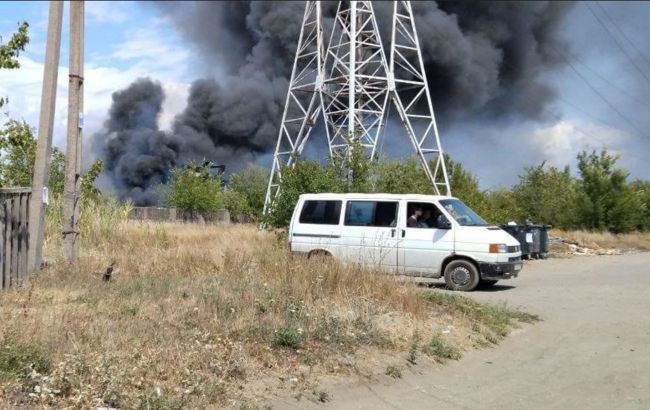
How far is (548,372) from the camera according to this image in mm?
7449

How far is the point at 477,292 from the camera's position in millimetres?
13812

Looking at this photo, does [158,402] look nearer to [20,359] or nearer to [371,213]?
[20,359]

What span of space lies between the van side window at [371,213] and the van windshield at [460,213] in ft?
3.60

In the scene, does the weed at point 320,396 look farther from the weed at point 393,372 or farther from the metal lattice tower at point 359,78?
the metal lattice tower at point 359,78

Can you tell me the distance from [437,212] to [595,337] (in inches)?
215

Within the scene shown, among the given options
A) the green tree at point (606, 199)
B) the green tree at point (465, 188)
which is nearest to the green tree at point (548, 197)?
the green tree at point (606, 199)

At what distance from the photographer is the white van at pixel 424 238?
45.4ft

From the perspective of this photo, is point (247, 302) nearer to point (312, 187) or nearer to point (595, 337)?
point (595, 337)

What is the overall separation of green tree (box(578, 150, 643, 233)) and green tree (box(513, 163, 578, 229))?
1043mm

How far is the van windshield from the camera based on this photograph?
46.8 feet

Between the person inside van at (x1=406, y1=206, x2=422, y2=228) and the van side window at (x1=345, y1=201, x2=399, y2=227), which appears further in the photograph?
the van side window at (x1=345, y1=201, x2=399, y2=227)

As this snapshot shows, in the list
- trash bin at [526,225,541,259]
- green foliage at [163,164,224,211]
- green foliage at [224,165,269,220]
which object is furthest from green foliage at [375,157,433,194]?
green foliage at [163,164,224,211]

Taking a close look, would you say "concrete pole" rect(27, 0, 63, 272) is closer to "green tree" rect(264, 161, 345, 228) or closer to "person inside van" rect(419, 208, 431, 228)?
"person inside van" rect(419, 208, 431, 228)

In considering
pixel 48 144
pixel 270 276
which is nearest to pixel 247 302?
pixel 270 276
